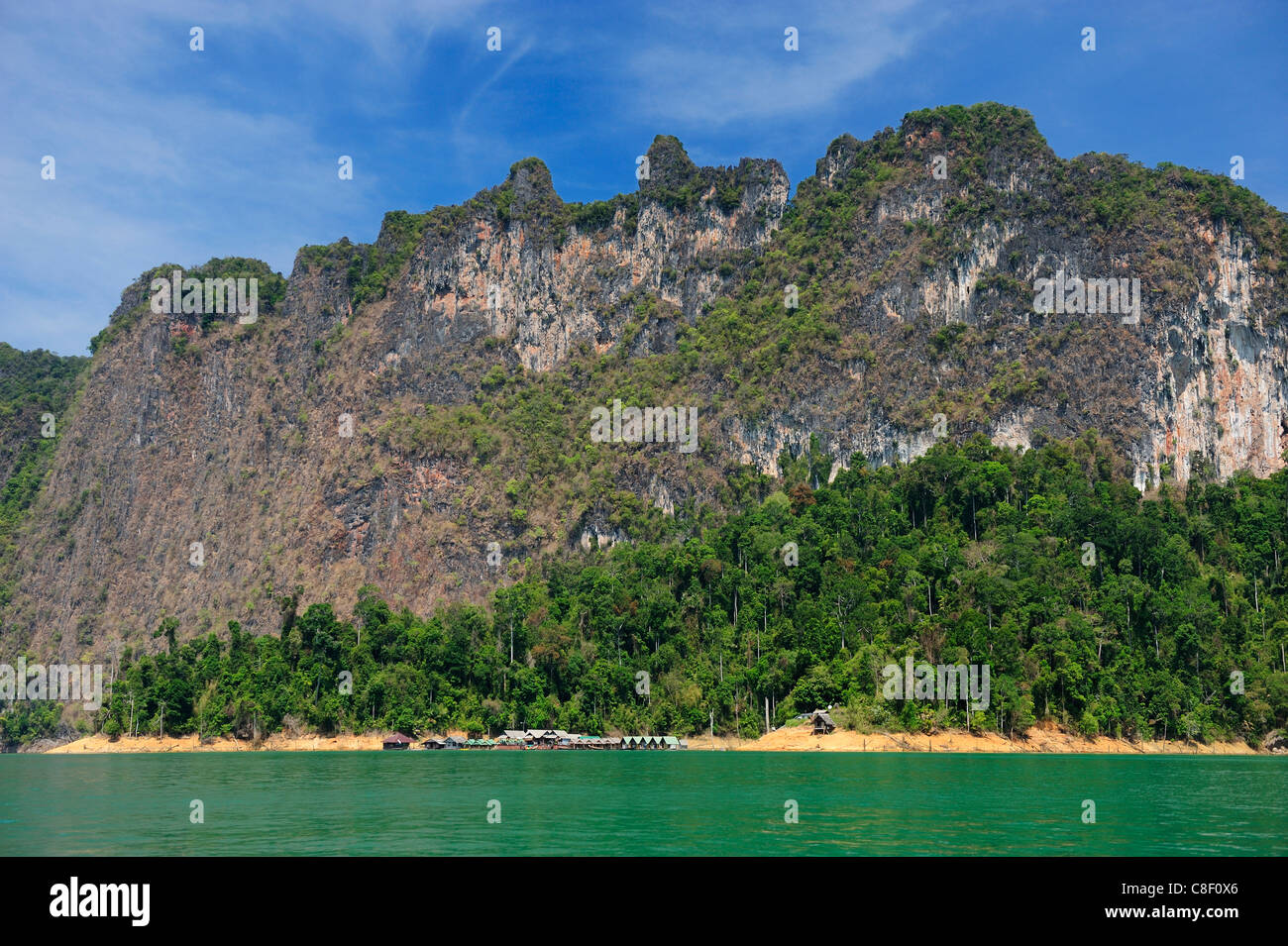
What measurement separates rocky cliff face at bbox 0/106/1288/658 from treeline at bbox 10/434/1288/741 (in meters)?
15.2

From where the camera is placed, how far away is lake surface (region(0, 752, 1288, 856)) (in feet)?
107

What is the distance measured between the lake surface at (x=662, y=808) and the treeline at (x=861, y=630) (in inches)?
786

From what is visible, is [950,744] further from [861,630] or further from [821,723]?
[861,630]

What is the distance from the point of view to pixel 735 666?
107688 millimetres

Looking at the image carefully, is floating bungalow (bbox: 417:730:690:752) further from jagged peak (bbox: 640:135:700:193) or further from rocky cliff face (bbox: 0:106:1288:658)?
jagged peak (bbox: 640:135:700:193)

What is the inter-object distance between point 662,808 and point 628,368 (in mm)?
138153

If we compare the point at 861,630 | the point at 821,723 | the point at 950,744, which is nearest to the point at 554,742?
the point at 821,723

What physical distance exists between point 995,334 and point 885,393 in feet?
55.2

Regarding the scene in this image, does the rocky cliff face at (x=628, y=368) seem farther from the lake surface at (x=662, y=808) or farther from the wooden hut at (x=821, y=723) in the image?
the lake surface at (x=662, y=808)

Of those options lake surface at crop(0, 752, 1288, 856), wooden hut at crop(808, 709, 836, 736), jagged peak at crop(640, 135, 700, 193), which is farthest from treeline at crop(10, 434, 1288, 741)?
jagged peak at crop(640, 135, 700, 193)

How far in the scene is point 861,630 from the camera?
340ft

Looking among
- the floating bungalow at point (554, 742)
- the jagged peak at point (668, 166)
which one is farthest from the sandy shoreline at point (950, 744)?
the jagged peak at point (668, 166)
